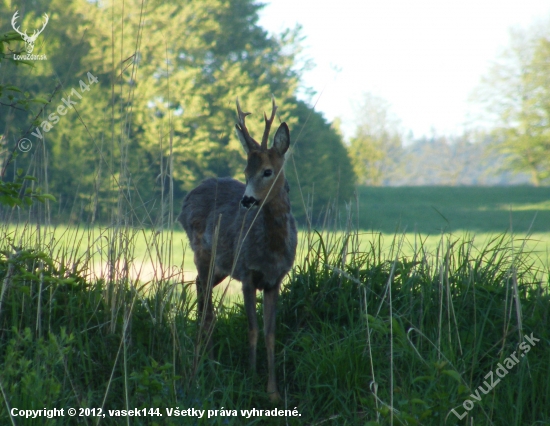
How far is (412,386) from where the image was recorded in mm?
3740

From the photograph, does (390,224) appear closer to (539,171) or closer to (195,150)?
(195,150)

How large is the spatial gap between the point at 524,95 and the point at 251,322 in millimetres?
41258

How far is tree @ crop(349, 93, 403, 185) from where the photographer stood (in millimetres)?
51500

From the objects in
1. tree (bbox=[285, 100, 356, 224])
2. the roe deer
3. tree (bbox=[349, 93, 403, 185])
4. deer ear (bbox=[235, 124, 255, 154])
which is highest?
tree (bbox=[349, 93, 403, 185])

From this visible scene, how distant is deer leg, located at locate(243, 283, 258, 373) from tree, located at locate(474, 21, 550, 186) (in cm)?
4040

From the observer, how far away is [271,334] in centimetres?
429

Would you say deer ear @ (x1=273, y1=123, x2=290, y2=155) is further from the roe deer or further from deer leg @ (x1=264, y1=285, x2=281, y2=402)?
deer leg @ (x1=264, y1=285, x2=281, y2=402)

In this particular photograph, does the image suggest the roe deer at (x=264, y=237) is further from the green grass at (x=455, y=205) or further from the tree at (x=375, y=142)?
the tree at (x=375, y=142)

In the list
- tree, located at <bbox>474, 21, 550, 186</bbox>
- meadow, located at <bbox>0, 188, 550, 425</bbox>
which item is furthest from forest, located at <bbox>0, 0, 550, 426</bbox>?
tree, located at <bbox>474, 21, 550, 186</bbox>

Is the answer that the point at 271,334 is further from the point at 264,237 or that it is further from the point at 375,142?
the point at 375,142

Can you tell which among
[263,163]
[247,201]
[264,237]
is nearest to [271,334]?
[264,237]

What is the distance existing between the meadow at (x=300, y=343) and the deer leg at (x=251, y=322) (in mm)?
143

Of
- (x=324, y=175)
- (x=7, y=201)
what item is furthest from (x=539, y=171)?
(x=7, y=201)

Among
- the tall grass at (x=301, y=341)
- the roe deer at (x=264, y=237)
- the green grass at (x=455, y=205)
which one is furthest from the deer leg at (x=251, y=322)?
the green grass at (x=455, y=205)
